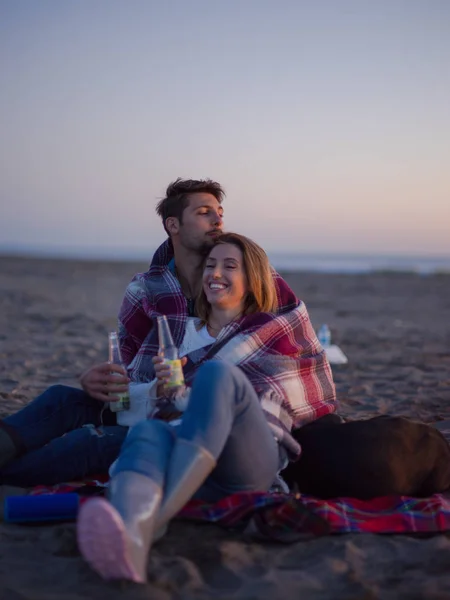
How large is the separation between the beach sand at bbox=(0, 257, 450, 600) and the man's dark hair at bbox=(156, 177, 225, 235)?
6.82ft

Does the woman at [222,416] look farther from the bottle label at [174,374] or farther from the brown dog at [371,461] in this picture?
the brown dog at [371,461]

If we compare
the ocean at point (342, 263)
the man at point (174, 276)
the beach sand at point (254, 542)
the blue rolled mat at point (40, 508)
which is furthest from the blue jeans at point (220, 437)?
the ocean at point (342, 263)

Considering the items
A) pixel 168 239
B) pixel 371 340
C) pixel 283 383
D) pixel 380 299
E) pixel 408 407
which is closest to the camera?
pixel 283 383

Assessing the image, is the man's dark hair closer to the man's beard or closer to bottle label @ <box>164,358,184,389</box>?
the man's beard

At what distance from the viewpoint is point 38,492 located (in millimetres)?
3562

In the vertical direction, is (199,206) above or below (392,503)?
above

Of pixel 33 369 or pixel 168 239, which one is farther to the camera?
pixel 33 369

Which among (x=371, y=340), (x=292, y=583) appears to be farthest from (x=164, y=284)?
(x=371, y=340)

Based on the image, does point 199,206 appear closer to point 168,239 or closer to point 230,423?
point 168,239

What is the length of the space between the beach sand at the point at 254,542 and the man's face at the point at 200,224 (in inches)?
73.5

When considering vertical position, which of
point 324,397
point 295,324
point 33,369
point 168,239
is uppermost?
point 168,239

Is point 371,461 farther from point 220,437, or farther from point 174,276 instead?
point 174,276

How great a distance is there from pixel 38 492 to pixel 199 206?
2044mm

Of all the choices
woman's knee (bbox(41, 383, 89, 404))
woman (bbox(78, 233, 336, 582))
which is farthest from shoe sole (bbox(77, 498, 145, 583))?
woman's knee (bbox(41, 383, 89, 404))
